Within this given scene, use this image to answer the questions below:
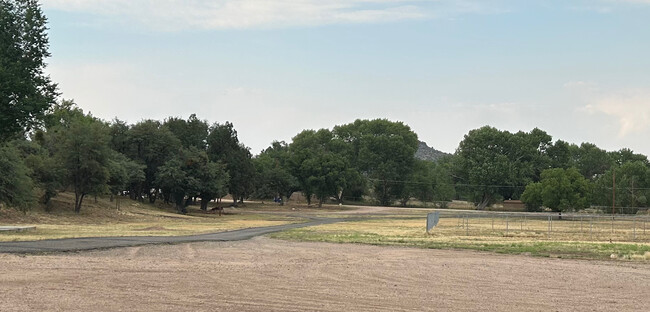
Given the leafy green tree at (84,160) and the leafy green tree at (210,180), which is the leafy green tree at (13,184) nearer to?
the leafy green tree at (84,160)

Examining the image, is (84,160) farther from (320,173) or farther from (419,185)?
(419,185)

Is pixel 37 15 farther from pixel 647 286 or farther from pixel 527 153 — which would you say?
pixel 527 153

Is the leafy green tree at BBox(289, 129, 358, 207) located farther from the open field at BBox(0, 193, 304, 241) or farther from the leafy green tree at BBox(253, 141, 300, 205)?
the open field at BBox(0, 193, 304, 241)

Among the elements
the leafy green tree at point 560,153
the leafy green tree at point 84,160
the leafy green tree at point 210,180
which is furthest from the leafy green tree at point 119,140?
the leafy green tree at point 560,153

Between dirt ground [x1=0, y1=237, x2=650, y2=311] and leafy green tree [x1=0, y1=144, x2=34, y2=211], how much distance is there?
2480 cm

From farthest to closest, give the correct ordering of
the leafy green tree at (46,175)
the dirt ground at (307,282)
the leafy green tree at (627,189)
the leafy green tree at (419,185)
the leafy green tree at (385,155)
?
the leafy green tree at (419,185)
the leafy green tree at (385,155)
the leafy green tree at (627,189)
the leafy green tree at (46,175)
the dirt ground at (307,282)

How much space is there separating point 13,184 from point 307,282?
1427 inches

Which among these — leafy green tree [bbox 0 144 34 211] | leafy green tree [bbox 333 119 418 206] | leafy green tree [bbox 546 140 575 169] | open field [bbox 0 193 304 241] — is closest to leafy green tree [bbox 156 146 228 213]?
open field [bbox 0 193 304 241]

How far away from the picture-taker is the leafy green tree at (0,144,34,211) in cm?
4544

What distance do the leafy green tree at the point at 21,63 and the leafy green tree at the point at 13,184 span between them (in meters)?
13.1

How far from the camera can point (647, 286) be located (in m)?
17.9

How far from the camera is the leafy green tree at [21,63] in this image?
31.7 meters

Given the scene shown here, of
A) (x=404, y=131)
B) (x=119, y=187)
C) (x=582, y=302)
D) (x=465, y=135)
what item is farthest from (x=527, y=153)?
(x=582, y=302)

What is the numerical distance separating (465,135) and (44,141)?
9210cm
